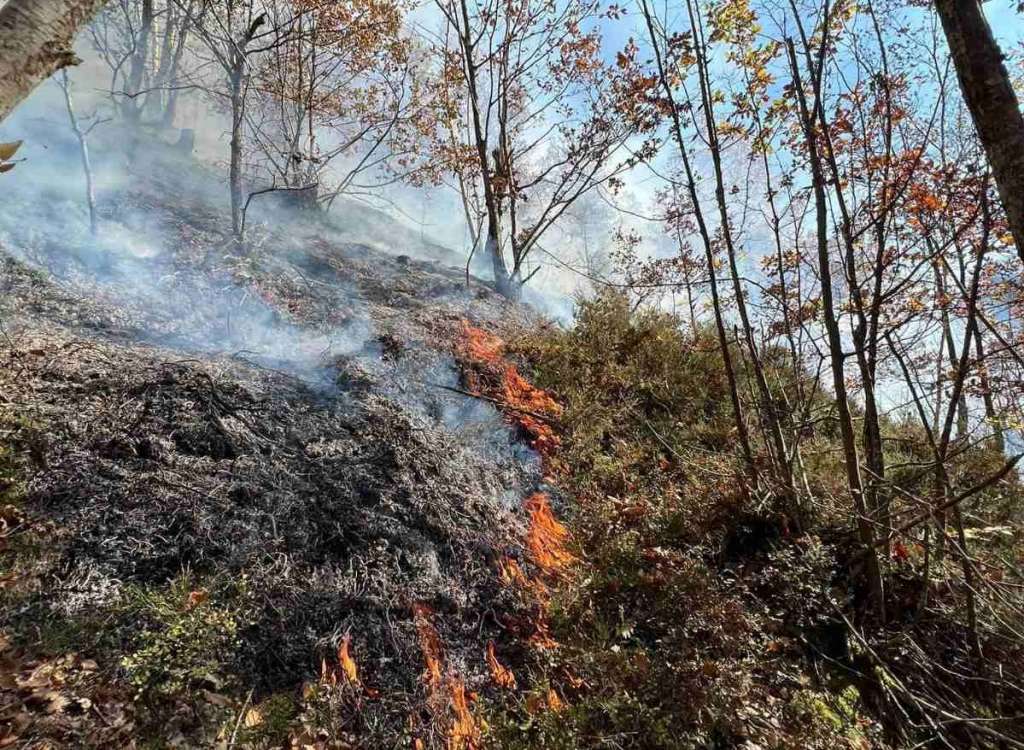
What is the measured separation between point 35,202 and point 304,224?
5.16 meters

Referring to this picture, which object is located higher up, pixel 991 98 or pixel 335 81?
pixel 335 81

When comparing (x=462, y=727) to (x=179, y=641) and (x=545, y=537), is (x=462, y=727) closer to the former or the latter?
(x=179, y=641)

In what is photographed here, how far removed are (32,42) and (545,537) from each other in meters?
3.55

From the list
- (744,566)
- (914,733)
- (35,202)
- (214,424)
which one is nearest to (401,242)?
(35,202)

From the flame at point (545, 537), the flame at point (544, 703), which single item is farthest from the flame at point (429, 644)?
the flame at point (545, 537)

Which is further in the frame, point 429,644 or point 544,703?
point 429,644

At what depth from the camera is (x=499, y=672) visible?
2.53 metres

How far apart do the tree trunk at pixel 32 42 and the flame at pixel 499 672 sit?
2.93 metres

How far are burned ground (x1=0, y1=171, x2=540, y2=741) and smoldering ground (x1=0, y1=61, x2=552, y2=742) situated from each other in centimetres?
1

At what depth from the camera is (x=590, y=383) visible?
5.52 metres

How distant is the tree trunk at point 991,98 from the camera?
153 cm

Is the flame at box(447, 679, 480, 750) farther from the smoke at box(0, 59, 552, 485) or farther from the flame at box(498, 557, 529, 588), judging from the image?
the smoke at box(0, 59, 552, 485)

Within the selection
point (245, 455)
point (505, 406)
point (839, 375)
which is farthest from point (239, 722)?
point (839, 375)

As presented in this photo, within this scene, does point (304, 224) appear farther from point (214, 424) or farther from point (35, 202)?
point (214, 424)
